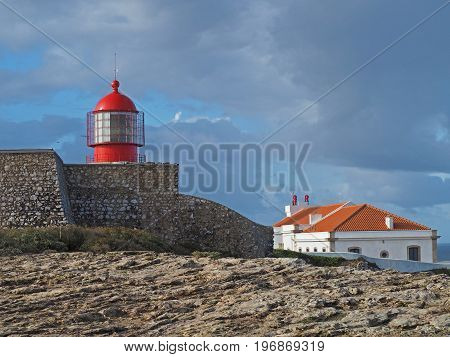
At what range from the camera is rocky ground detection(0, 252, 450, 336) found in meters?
9.27

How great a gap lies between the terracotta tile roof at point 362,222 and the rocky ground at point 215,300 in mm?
22436

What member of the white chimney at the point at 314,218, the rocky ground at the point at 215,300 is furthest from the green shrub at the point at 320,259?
the white chimney at the point at 314,218

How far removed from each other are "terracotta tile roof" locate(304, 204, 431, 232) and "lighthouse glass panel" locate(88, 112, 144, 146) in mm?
15008

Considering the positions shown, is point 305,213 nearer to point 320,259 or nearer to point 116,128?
point 320,259

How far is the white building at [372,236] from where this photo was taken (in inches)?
1369

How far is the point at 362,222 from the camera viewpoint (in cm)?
3572

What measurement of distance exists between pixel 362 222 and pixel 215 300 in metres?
25.9

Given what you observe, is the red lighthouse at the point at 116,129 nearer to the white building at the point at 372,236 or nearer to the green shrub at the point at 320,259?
the green shrub at the point at 320,259

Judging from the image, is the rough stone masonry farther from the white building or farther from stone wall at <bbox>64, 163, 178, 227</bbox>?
the white building

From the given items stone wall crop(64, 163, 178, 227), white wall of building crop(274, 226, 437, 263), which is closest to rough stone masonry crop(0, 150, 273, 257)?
stone wall crop(64, 163, 178, 227)

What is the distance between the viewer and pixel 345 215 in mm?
36844
